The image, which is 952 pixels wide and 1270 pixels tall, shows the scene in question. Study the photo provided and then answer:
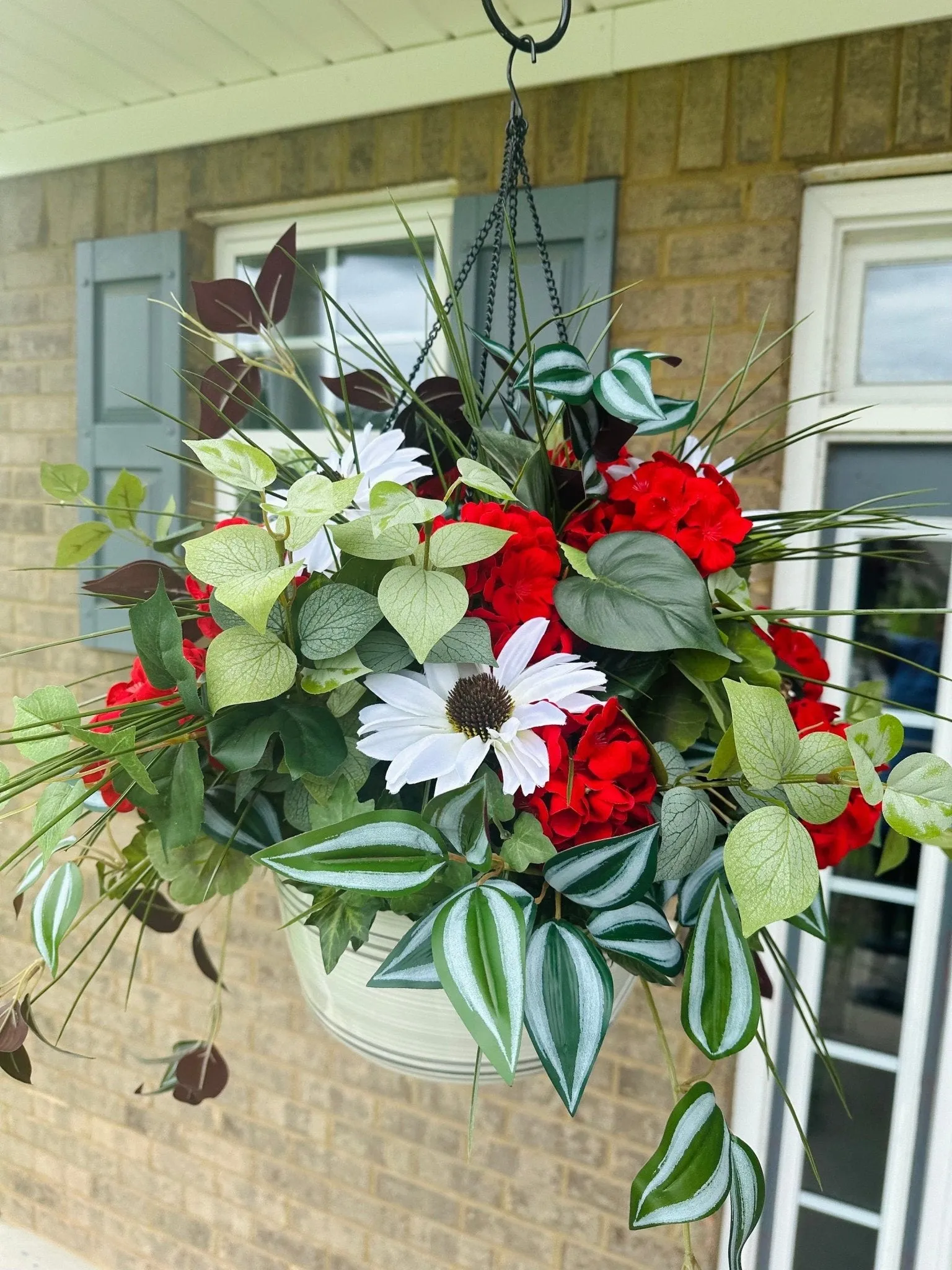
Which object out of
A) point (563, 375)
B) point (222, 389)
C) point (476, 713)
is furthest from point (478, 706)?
point (222, 389)

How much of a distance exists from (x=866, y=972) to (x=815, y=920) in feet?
3.81

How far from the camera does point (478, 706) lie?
500 mm

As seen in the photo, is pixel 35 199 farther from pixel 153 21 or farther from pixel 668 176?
pixel 668 176

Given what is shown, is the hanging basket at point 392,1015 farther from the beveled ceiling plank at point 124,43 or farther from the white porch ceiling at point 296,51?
the beveled ceiling plank at point 124,43

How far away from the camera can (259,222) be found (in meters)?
1.85

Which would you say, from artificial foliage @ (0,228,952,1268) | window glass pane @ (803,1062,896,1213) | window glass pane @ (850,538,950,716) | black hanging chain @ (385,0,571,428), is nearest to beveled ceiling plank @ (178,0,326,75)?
black hanging chain @ (385,0,571,428)

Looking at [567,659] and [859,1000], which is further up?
[567,659]

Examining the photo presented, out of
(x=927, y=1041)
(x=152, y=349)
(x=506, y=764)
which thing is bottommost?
(x=927, y=1041)

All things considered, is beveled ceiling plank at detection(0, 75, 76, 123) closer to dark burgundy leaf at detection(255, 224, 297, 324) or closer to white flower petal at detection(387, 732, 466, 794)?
dark burgundy leaf at detection(255, 224, 297, 324)

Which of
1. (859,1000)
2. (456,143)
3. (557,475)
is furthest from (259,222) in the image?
(859,1000)

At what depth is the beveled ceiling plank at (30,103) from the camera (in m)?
1.82

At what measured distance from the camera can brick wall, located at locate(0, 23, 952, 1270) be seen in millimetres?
1380

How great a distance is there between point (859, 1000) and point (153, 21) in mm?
2166

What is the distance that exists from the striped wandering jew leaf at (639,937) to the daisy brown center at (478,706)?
0.13 m
